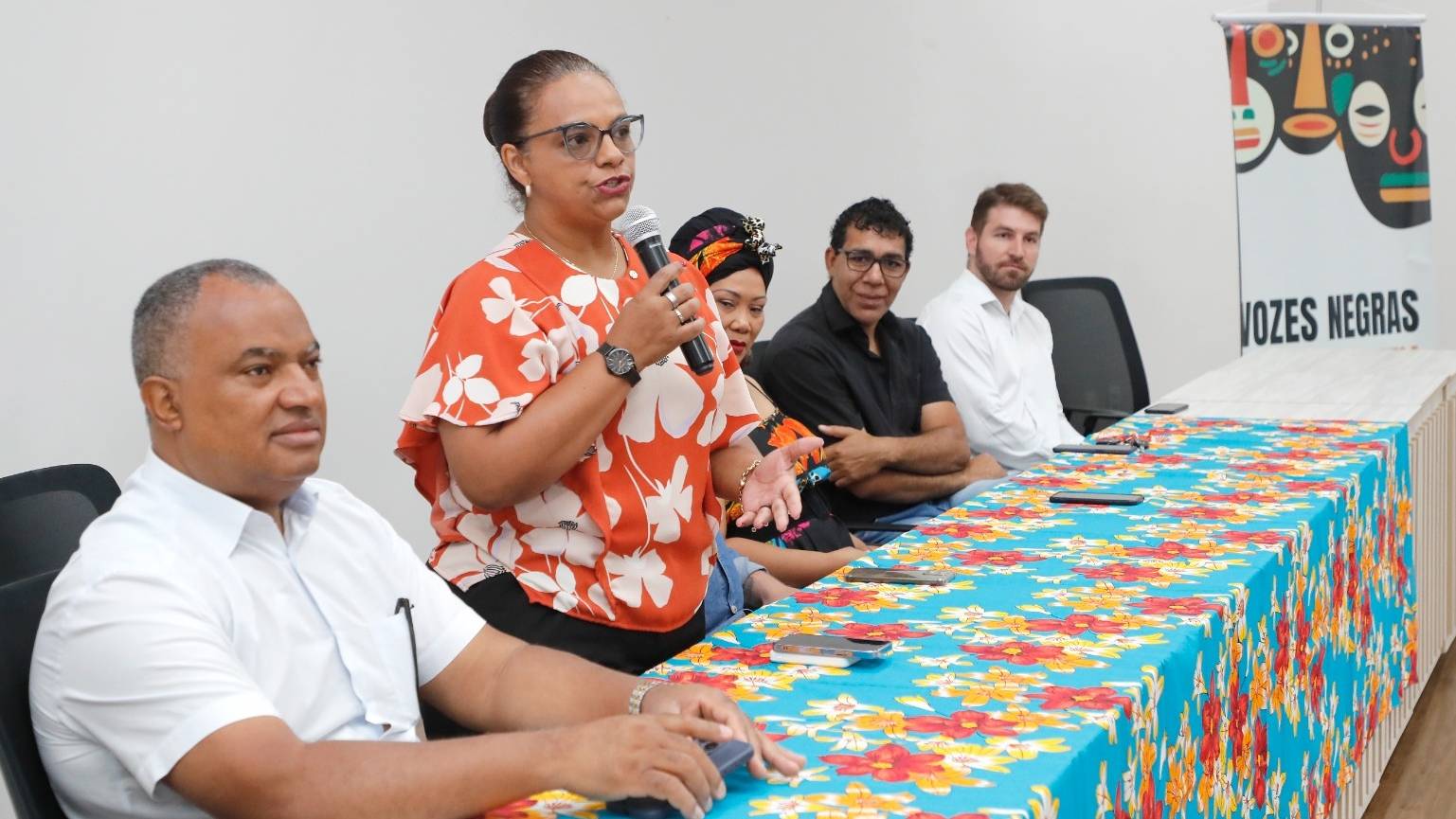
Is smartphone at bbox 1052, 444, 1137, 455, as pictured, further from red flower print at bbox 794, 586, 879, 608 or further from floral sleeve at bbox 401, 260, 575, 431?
floral sleeve at bbox 401, 260, 575, 431

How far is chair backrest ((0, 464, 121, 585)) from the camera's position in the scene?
5.88ft

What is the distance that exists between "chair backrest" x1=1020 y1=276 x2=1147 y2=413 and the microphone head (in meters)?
2.51

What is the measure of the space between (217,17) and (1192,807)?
93.6 inches

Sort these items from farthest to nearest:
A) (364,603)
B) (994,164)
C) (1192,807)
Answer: (994,164)
(1192,807)
(364,603)

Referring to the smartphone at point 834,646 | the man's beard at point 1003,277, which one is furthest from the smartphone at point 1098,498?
the man's beard at point 1003,277

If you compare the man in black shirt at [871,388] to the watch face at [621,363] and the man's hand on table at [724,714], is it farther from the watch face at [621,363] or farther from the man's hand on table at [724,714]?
the man's hand on table at [724,714]

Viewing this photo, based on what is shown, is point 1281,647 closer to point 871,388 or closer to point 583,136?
point 583,136

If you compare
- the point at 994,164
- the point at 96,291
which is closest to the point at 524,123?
the point at 96,291

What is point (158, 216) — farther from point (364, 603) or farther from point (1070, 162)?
point (1070, 162)

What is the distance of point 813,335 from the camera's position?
10.8 feet

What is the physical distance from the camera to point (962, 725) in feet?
4.52

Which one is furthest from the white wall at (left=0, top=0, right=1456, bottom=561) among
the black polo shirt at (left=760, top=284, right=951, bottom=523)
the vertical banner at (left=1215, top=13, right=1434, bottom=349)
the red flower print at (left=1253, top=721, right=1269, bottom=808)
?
the red flower print at (left=1253, top=721, right=1269, bottom=808)

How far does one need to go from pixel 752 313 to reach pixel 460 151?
1020 millimetres

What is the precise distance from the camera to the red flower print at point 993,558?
6.71ft
